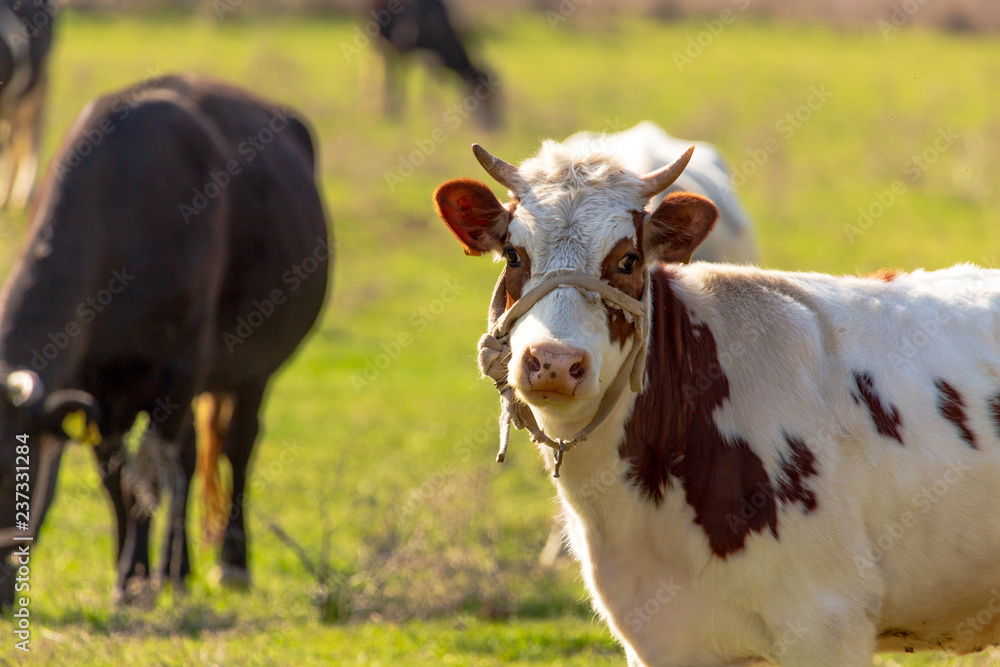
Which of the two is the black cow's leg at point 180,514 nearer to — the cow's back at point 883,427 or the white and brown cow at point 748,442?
the white and brown cow at point 748,442

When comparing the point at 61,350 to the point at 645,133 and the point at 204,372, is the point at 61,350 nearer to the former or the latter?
the point at 204,372

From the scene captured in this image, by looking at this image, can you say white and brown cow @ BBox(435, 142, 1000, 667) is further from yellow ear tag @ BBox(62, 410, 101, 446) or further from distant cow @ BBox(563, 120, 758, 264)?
distant cow @ BBox(563, 120, 758, 264)

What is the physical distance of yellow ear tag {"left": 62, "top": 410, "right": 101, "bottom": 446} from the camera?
5.62m

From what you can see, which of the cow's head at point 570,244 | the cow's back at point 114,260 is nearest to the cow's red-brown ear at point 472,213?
the cow's head at point 570,244

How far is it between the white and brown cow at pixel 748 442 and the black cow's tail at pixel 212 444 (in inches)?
169

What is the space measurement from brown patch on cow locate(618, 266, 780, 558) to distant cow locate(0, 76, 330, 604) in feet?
9.09

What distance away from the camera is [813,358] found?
3645 millimetres

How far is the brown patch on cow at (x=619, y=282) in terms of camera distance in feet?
11.0

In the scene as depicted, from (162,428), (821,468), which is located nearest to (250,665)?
(162,428)

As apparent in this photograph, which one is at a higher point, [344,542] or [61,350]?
[61,350]

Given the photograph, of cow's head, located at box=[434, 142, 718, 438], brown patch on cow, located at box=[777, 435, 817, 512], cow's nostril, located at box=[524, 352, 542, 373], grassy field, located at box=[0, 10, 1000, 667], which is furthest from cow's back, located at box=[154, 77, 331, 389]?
brown patch on cow, located at box=[777, 435, 817, 512]

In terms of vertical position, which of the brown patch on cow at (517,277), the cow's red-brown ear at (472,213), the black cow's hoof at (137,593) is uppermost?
the cow's red-brown ear at (472,213)

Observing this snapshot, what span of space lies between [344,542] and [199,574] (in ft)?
3.18

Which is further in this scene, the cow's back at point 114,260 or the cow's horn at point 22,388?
the cow's back at point 114,260
